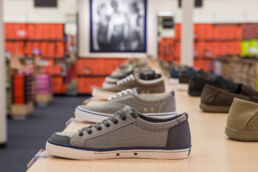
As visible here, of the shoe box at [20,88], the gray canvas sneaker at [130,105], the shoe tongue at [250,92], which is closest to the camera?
the gray canvas sneaker at [130,105]

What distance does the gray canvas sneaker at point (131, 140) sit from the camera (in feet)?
5.01

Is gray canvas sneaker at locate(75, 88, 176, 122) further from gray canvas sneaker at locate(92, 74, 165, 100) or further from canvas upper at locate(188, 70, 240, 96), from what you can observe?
gray canvas sneaker at locate(92, 74, 165, 100)

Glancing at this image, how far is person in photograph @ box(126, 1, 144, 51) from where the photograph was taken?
1417 centimetres

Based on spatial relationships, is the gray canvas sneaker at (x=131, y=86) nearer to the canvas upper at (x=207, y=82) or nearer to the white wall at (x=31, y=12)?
the canvas upper at (x=207, y=82)

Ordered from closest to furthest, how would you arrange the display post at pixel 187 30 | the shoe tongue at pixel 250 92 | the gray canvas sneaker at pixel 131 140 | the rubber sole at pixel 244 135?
the gray canvas sneaker at pixel 131 140 → the rubber sole at pixel 244 135 → the shoe tongue at pixel 250 92 → the display post at pixel 187 30

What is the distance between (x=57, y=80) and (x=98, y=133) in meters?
12.1

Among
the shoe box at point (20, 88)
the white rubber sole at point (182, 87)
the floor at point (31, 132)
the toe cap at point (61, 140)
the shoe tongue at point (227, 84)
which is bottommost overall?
the floor at point (31, 132)

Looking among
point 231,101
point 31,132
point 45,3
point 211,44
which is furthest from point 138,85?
point 211,44

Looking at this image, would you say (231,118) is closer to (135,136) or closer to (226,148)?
(226,148)

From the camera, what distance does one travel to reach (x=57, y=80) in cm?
1347

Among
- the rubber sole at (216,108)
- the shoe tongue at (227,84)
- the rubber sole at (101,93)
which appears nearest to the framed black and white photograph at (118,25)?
the rubber sole at (101,93)

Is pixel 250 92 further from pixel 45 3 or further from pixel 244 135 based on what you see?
pixel 45 3

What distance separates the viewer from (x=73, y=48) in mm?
17719

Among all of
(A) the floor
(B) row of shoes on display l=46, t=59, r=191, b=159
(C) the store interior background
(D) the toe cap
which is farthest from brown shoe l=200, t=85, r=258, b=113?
(C) the store interior background
